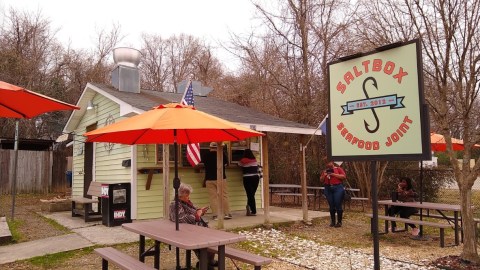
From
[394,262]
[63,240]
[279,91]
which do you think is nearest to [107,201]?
[63,240]

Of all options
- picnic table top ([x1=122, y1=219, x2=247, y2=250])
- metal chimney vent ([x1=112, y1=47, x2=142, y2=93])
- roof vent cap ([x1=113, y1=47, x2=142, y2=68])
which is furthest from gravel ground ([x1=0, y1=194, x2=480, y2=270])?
roof vent cap ([x1=113, y1=47, x2=142, y2=68])

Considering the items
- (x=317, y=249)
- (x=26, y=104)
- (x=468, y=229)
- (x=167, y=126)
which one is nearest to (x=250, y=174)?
(x=317, y=249)

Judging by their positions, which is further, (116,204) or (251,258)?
(116,204)

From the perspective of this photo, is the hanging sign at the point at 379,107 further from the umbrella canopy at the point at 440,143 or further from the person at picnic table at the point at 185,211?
the umbrella canopy at the point at 440,143

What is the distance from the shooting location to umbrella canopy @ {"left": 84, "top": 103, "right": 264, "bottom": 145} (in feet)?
13.4

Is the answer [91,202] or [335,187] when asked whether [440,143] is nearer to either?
[335,187]

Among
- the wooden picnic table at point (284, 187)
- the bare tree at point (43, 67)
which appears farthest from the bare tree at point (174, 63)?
the wooden picnic table at point (284, 187)

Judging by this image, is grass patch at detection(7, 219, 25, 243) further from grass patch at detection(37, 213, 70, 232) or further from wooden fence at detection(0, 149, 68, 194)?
wooden fence at detection(0, 149, 68, 194)

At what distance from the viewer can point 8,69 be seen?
820 inches

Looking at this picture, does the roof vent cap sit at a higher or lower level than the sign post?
higher

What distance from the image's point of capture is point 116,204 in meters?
8.65

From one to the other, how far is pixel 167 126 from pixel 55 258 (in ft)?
11.9

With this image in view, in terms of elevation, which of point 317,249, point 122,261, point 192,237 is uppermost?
point 192,237

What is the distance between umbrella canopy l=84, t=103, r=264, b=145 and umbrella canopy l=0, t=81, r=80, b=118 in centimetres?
63
